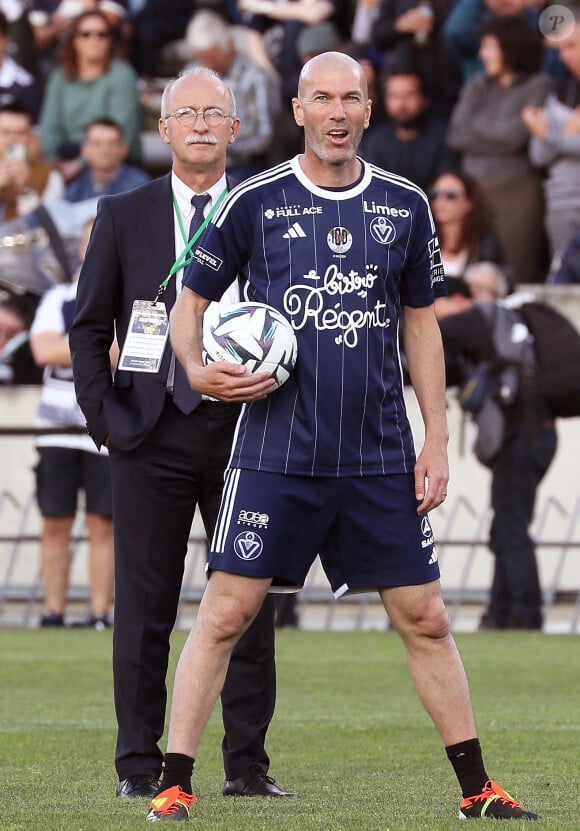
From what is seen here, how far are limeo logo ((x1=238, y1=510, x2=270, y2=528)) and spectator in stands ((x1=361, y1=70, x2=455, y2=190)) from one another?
1065cm

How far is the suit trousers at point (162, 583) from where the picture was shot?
253 inches

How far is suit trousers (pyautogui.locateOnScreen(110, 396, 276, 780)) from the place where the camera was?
6.41 meters

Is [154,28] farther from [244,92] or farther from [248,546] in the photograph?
[248,546]

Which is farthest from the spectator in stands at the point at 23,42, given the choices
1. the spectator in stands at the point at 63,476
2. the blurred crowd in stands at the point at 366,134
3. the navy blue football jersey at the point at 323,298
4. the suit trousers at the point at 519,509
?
the navy blue football jersey at the point at 323,298

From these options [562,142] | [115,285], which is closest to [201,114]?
[115,285]

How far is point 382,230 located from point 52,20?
14662 millimetres

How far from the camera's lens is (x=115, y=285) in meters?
6.59

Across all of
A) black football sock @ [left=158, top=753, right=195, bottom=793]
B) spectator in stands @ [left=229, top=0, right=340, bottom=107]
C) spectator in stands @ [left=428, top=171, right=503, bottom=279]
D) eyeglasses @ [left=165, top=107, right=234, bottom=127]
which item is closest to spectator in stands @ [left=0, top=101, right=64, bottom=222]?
spectator in stands @ [left=229, top=0, right=340, bottom=107]

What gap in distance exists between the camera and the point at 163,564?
6531 mm

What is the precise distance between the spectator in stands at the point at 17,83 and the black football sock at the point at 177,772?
13583 millimetres

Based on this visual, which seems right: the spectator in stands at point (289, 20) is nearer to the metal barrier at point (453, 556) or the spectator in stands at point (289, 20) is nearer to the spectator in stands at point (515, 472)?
the metal barrier at point (453, 556)

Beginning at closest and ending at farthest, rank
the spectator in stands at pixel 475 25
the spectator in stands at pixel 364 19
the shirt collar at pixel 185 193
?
the shirt collar at pixel 185 193
the spectator in stands at pixel 475 25
the spectator in stands at pixel 364 19

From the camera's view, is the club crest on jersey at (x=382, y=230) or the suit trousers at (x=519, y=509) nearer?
the club crest on jersey at (x=382, y=230)

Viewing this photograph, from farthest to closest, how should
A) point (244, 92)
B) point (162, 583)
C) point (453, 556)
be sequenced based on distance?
point (244, 92) < point (453, 556) < point (162, 583)
